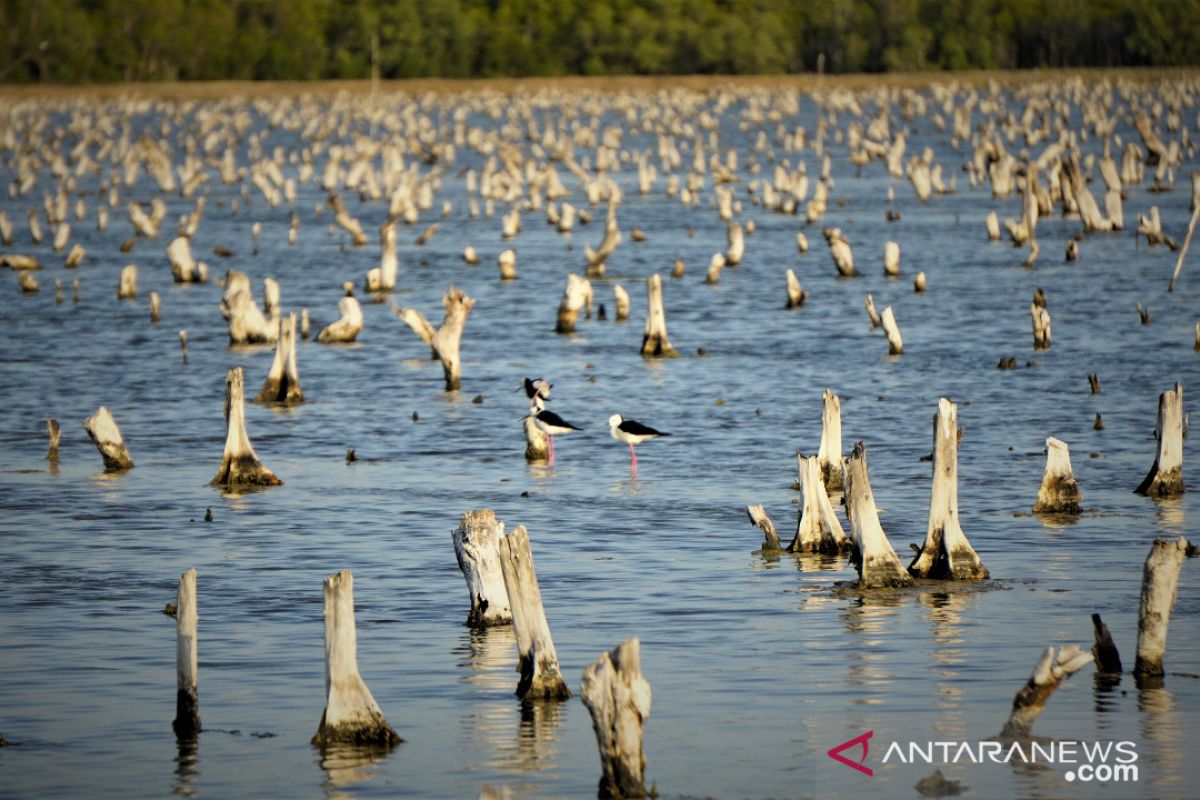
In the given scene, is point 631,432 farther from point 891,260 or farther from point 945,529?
point 891,260

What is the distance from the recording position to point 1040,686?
1409cm

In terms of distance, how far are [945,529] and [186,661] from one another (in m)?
7.22

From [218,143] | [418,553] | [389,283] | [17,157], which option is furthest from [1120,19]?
[418,553]

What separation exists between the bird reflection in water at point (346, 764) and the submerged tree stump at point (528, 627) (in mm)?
1296

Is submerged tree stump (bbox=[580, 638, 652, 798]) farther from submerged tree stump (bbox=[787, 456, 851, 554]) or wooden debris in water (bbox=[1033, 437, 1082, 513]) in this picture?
wooden debris in water (bbox=[1033, 437, 1082, 513])

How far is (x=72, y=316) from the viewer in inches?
1716

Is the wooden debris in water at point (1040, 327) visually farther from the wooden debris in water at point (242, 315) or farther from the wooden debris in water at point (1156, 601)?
the wooden debris in water at point (1156, 601)

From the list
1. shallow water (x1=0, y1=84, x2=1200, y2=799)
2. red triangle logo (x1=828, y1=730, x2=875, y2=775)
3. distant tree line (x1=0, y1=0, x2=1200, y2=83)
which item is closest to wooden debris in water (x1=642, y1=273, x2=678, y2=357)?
shallow water (x1=0, y1=84, x2=1200, y2=799)

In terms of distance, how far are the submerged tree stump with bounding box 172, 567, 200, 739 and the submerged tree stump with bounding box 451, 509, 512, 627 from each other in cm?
264

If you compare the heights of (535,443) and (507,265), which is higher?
(507,265)

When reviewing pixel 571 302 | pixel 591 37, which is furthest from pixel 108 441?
pixel 591 37

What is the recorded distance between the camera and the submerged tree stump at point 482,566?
681 inches

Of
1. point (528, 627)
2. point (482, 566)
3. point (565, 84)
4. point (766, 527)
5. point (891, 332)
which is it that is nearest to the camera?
point (528, 627)

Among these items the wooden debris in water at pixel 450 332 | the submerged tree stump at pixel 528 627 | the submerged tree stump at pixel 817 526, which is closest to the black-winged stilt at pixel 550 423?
the wooden debris in water at pixel 450 332
